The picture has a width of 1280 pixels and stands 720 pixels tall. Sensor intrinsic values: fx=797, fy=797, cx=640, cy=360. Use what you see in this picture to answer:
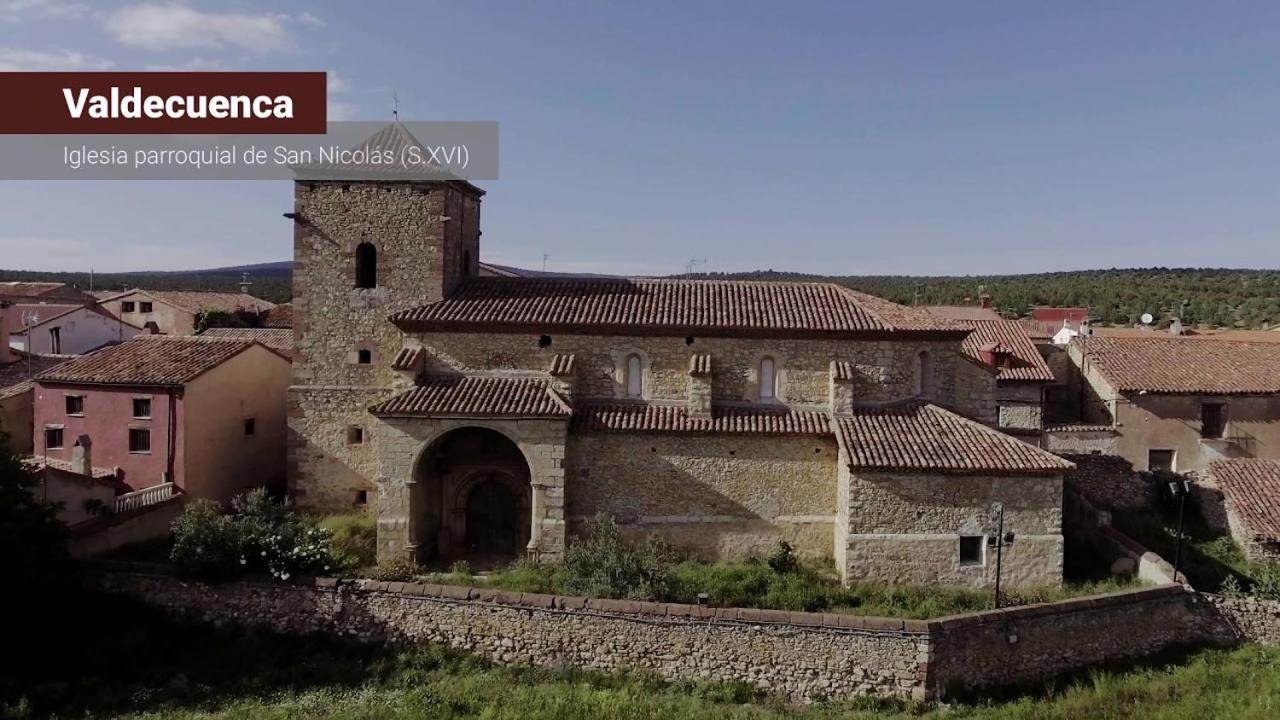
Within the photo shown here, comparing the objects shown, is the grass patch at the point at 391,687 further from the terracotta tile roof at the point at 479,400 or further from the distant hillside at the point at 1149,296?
the distant hillside at the point at 1149,296

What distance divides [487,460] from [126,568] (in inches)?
285

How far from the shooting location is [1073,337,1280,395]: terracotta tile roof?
960 inches

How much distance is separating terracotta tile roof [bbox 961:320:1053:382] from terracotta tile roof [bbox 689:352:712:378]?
1138cm

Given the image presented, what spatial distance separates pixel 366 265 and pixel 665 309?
7.45 m

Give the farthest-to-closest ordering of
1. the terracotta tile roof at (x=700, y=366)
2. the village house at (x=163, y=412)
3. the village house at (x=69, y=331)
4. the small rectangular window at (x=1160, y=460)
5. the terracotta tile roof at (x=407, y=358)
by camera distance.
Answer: the village house at (x=69, y=331)
the small rectangular window at (x=1160, y=460)
the village house at (x=163, y=412)
the terracotta tile roof at (x=407, y=358)
the terracotta tile roof at (x=700, y=366)

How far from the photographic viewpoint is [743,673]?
43.3ft

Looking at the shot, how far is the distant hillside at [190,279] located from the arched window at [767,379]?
82114mm

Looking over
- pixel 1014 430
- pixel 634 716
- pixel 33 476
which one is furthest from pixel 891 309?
pixel 33 476

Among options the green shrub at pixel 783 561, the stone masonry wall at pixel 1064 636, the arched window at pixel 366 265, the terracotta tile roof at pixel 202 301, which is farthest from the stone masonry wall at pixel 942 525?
the terracotta tile roof at pixel 202 301

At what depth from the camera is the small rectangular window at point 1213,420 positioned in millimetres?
24422

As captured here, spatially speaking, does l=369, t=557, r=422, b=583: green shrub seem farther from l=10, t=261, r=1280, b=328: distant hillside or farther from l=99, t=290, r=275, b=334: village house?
l=10, t=261, r=1280, b=328: distant hillside

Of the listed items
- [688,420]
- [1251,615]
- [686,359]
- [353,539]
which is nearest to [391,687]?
[353,539]

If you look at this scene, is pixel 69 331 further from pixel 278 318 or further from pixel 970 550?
pixel 970 550

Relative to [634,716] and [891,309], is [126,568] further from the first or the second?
[891,309]
